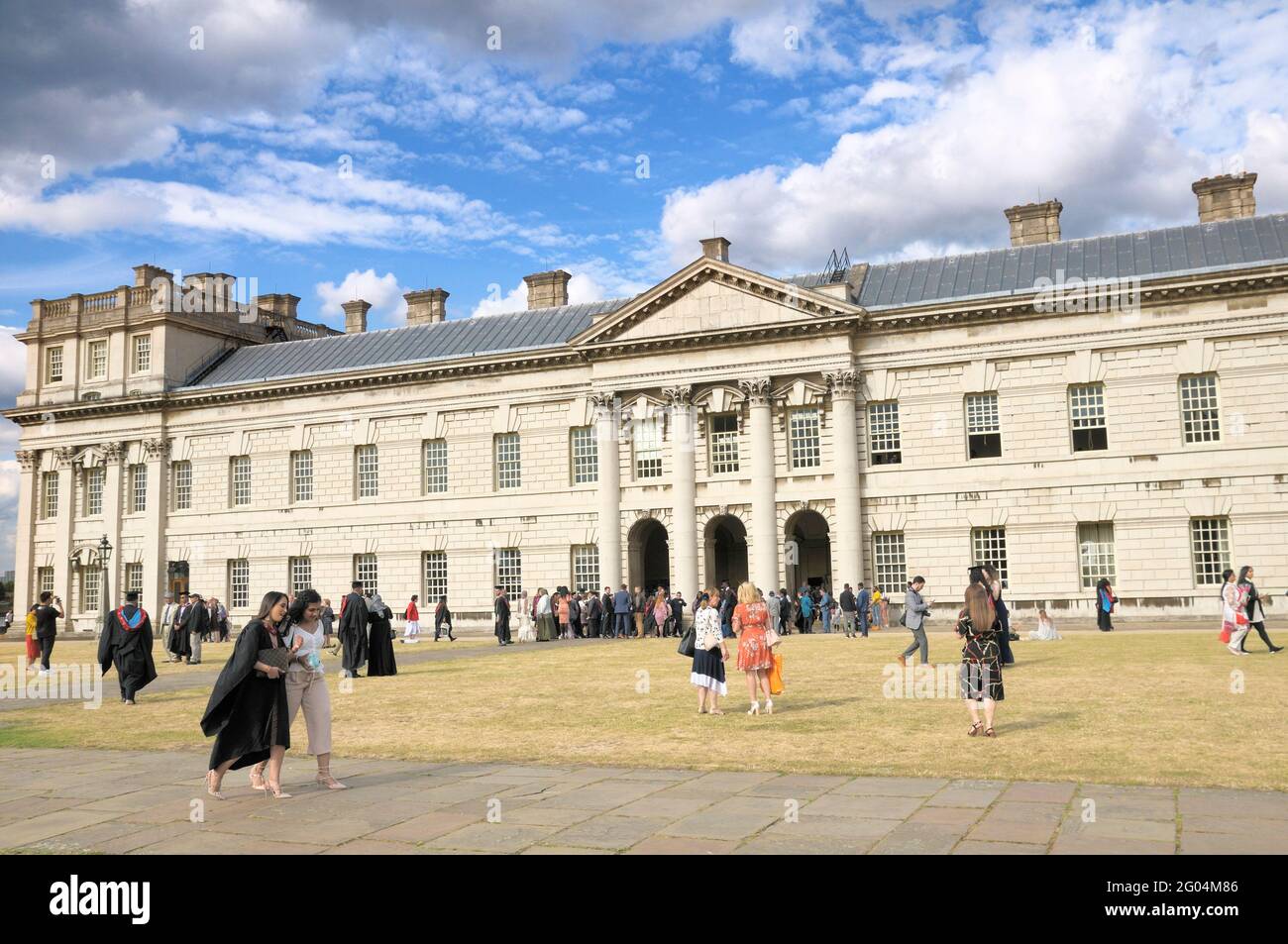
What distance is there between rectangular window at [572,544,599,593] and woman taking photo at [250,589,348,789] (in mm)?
31596

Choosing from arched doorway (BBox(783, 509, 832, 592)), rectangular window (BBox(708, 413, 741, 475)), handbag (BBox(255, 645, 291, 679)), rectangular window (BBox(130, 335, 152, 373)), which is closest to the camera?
handbag (BBox(255, 645, 291, 679))

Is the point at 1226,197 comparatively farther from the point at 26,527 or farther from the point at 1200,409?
the point at 26,527

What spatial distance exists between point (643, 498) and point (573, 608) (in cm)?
551

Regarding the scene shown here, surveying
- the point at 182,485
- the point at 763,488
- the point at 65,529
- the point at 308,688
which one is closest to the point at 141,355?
the point at 182,485

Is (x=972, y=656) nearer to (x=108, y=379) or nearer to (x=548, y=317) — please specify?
(x=548, y=317)

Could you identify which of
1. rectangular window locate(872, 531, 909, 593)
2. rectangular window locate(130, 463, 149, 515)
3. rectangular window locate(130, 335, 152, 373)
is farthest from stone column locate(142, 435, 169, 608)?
rectangular window locate(872, 531, 909, 593)

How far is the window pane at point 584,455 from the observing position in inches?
1657

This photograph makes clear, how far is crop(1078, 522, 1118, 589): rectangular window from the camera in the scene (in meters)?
34.9

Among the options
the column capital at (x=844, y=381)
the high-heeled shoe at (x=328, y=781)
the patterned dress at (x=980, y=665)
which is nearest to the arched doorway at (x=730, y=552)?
the column capital at (x=844, y=381)

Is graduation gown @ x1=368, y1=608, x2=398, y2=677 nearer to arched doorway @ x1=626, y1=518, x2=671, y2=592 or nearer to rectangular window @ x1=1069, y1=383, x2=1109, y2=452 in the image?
arched doorway @ x1=626, y1=518, x2=671, y2=592

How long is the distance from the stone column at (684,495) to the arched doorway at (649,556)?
65.0 inches

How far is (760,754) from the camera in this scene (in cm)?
1076

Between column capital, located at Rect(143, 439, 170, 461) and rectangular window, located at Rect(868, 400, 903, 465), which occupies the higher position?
column capital, located at Rect(143, 439, 170, 461)

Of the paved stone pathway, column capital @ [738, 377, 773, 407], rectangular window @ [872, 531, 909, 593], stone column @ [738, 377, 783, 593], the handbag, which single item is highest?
column capital @ [738, 377, 773, 407]
